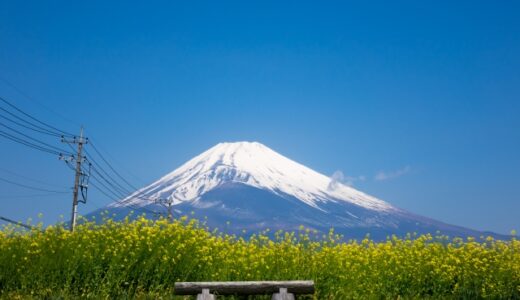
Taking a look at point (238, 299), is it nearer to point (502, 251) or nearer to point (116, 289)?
point (116, 289)

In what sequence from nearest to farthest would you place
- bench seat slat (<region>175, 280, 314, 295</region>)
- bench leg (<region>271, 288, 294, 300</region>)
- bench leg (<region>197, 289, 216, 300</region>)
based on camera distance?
bench leg (<region>197, 289, 216, 300</region>), bench leg (<region>271, 288, 294, 300</region>), bench seat slat (<region>175, 280, 314, 295</region>)

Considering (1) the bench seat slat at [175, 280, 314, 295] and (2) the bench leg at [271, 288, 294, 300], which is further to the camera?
(1) the bench seat slat at [175, 280, 314, 295]

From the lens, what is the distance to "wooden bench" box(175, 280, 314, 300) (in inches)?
439

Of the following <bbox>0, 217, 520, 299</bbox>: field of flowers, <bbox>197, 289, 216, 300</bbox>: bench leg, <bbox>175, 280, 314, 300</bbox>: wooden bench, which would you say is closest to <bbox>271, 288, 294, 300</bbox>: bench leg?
<bbox>175, 280, 314, 300</bbox>: wooden bench

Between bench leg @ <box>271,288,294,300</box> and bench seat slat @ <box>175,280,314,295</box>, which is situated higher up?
bench seat slat @ <box>175,280,314,295</box>

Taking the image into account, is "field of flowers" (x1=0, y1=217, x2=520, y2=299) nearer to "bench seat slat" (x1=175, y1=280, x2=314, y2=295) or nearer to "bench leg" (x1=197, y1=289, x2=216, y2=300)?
"bench seat slat" (x1=175, y1=280, x2=314, y2=295)

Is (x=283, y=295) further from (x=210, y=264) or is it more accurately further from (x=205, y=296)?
(x=210, y=264)

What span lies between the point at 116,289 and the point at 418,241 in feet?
23.9

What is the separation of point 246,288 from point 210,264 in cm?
206

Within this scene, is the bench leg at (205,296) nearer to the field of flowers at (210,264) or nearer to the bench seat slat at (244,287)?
the bench seat slat at (244,287)

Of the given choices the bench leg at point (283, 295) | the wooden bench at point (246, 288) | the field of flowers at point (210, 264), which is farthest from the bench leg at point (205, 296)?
the field of flowers at point (210, 264)

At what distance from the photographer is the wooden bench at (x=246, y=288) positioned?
11148 mm

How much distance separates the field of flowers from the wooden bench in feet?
4.95

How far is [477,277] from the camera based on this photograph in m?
14.0
